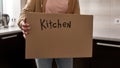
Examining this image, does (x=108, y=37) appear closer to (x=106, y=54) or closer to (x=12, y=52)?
(x=106, y=54)


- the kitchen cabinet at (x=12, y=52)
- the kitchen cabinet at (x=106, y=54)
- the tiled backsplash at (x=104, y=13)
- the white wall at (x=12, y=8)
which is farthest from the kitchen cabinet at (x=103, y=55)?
the white wall at (x=12, y=8)

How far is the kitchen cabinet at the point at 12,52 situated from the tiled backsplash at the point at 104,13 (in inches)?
35.8

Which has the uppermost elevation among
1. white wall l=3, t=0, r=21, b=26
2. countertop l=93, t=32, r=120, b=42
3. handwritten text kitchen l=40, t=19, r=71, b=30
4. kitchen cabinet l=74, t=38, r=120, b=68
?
white wall l=3, t=0, r=21, b=26

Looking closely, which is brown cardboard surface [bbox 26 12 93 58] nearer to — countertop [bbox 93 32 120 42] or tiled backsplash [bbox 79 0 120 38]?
countertop [bbox 93 32 120 42]

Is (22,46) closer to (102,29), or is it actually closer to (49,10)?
(102,29)

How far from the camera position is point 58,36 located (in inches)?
60.2

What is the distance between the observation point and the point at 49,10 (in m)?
1.64

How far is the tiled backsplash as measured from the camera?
8.30ft

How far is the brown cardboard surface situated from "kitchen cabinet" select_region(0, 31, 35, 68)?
0.91m

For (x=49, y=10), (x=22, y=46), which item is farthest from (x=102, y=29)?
(x=49, y=10)

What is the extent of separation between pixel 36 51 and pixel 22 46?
122cm

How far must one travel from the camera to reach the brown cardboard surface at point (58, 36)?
58.5 inches

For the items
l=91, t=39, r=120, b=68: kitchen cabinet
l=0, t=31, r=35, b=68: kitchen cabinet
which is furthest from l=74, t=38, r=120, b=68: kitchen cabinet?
l=0, t=31, r=35, b=68: kitchen cabinet

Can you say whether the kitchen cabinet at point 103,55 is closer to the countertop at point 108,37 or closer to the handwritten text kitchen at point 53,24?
the countertop at point 108,37
